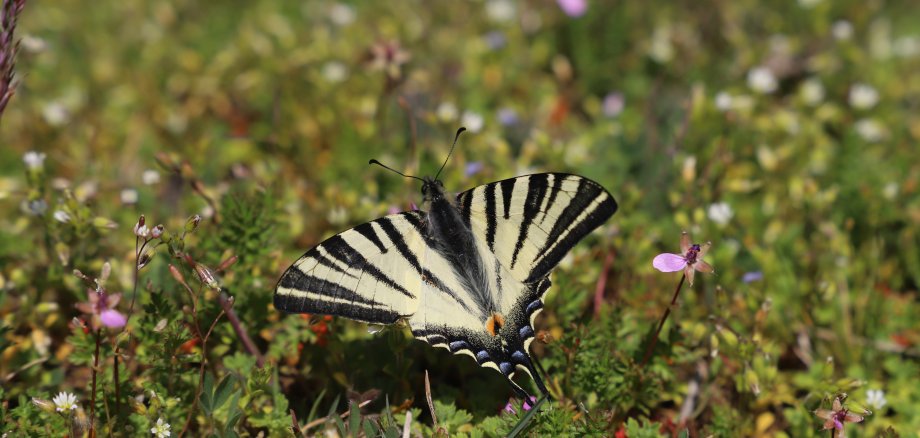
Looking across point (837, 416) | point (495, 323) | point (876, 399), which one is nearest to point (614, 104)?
point (876, 399)

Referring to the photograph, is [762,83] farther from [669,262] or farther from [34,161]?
[34,161]

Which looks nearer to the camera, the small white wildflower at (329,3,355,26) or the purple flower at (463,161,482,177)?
the purple flower at (463,161,482,177)

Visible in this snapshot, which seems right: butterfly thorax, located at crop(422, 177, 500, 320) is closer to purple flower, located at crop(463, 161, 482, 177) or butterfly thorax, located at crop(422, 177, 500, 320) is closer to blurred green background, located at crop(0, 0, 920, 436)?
blurred green background, located at crop(0, 0, 920, 436)

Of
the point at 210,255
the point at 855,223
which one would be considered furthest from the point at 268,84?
the point at 855,223

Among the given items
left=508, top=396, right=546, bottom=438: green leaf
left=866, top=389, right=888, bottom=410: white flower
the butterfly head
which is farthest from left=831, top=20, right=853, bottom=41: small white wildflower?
left=508, top=396, right=546, bottom=438: green leaf

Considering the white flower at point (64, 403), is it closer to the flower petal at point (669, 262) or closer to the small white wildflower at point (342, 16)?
the flower petal at point (669, 262)

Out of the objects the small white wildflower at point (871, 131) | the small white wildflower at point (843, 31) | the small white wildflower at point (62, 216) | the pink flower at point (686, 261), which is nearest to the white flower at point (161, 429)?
the small white wildflower at point (62, 216)
